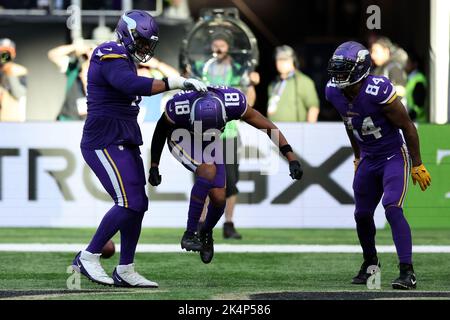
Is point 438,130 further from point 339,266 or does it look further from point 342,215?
point 339,266

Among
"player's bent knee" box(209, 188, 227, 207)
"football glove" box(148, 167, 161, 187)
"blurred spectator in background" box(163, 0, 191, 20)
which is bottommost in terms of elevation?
"player's bent knee" box(209, 188, 227, 207)

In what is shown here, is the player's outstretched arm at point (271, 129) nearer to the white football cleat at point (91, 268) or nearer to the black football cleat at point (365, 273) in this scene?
the black football cleat at point (365, 273)

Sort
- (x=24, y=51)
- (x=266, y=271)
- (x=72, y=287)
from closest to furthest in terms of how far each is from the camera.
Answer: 1. (x=72, y=287)
2. (x=266, y=271)
3. (x=24, y=51)

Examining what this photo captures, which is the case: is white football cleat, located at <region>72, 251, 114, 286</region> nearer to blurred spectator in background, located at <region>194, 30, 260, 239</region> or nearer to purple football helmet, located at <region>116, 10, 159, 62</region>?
purple football helmet, located at <region>116, 10, 159, 62</region>

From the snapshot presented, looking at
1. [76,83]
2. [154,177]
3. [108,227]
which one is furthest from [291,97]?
[108,227]

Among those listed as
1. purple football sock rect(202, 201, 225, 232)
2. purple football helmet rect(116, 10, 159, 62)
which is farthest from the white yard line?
purple football helmet rect(116, 10, 159, 62)

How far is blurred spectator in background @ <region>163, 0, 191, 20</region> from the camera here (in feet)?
66.4

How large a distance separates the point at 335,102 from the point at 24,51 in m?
10.2

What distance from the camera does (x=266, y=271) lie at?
474 inches

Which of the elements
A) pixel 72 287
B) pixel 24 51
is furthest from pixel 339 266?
pixel 24 51

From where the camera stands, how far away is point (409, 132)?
10.6m

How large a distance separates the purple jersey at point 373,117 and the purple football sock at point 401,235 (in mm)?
514

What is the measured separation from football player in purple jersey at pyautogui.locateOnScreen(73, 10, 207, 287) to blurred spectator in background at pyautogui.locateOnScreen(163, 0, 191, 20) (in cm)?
989
